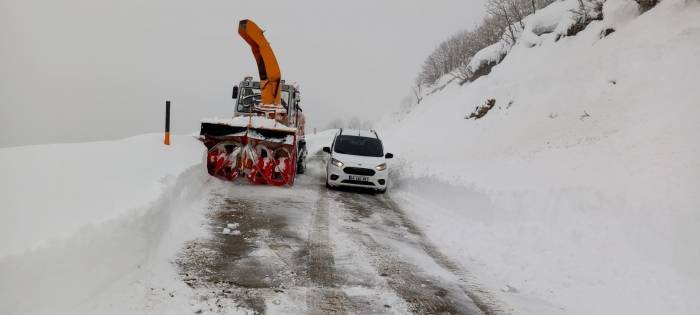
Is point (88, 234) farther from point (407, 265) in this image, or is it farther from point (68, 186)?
point (407, 265)

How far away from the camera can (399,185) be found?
14.1 m

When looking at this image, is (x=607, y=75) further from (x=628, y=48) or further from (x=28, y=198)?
(x=28, y=198)

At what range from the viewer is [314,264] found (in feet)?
20.0

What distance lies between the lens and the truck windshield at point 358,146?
13406 mm

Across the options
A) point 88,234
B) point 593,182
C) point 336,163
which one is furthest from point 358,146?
point 88,234

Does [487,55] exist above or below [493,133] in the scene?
above

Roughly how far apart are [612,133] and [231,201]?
9350 mm

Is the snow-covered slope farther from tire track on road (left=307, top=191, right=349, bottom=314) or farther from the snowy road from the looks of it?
tire track on road (left=307, top=191, right=349, bottom=314)

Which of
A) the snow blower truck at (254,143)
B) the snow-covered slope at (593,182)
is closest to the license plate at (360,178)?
the snow-covered slope at (593,182)

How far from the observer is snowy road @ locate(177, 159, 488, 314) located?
4906mm

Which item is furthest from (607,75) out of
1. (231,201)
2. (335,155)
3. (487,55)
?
(487,55)

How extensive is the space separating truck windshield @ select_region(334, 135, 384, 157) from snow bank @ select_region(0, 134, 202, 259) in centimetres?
524

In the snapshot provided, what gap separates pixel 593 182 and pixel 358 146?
255 inches

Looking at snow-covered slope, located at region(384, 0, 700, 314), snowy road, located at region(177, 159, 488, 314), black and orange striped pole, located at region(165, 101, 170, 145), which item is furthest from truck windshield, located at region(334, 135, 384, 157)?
black and orange striped pole, located at region(165, 101, 170, 145)
